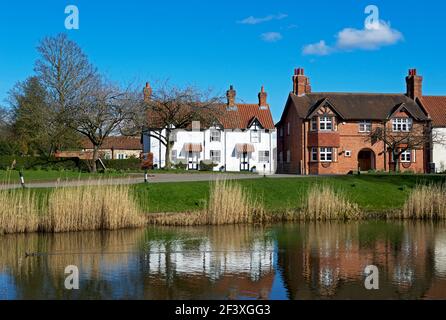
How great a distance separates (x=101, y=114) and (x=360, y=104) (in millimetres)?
27188

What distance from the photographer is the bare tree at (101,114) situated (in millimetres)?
37250

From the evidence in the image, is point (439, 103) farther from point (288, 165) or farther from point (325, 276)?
point (325, 276)

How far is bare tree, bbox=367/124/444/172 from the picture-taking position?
4784 cm

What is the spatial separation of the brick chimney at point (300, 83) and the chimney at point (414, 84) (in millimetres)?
10523

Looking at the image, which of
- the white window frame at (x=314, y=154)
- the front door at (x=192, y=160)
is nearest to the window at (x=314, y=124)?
the white window frame at (x=314, y=154)

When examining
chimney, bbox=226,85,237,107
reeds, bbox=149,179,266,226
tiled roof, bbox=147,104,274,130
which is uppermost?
chimney, bbox=226,85,237,107

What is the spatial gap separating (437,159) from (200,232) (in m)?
39.9

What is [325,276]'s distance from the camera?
38.4 feet

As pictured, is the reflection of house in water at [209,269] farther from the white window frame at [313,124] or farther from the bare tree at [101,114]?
the white window frame at [313,124]

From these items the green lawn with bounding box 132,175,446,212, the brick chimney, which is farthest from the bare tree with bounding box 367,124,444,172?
the green lawn with bounding box 132,175,446,212

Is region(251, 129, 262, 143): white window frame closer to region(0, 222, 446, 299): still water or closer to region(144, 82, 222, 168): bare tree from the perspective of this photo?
region(144, 82, 222, 168): bare tree

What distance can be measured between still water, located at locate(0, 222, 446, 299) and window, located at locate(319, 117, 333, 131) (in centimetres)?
3068

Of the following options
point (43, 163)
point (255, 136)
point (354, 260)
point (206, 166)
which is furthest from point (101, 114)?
point (354, 260)

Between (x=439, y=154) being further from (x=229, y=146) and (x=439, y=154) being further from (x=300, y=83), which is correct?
(x=229, y=146)
